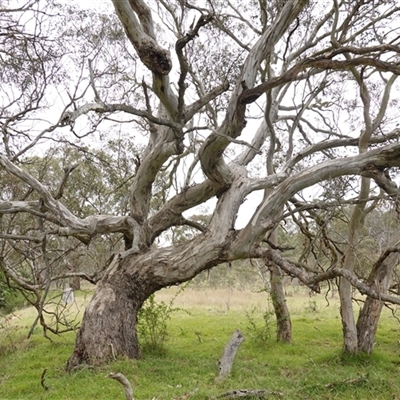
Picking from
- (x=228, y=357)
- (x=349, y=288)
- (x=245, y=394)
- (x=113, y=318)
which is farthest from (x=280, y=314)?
(x=245, y=394)

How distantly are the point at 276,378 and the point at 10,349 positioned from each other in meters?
5.10

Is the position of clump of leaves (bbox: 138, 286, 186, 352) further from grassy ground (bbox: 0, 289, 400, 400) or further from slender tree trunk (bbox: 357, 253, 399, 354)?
slender tree trunk (bbox: 357, 253, 399, 354)

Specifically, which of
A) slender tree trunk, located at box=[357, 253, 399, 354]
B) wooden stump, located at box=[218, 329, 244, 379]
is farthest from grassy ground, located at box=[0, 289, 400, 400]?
slender tree trunk, located at box=[357, 253, 399, 354]

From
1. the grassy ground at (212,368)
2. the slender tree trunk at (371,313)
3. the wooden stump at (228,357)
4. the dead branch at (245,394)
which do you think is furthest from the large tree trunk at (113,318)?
the slender tree trunk at (371,313)

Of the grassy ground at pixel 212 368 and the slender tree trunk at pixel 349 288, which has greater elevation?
the slender tree trunk at pixel 349 288

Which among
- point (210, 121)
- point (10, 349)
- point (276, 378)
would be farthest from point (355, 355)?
point (10, 349)

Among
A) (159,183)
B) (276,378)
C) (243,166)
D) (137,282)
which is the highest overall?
(159,183)

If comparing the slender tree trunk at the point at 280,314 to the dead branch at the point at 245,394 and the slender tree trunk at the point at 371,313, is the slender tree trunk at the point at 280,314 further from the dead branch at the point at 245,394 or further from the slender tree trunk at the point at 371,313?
the dead branch at the point at 245,394

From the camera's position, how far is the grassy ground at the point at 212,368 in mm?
5004

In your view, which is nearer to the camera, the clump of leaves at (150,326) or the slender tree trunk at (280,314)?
the clump of leaves at (150,326)

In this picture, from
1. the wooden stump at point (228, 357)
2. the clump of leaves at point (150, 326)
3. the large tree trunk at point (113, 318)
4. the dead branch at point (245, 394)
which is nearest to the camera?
the dead branch at point (245, 394)

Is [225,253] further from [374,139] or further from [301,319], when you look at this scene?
[301,319]

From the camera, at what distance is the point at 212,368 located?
19.9ft

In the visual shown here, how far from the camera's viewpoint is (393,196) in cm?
564
